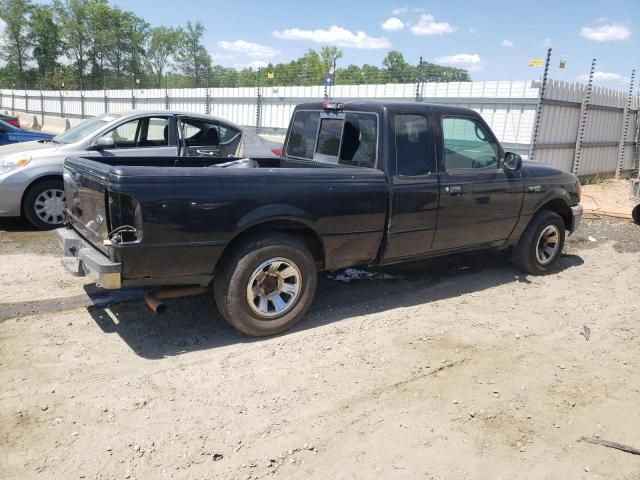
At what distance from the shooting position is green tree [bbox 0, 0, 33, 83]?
6962 cm

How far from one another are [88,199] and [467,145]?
12.0ft

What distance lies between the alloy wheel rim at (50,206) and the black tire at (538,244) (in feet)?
19.9

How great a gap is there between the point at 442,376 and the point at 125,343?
246cm

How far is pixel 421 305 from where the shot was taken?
5.30 metres

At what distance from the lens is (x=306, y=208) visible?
4285 mm

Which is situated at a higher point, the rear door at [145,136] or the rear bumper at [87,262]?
the rear door at [145,136]

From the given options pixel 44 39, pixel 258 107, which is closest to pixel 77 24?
pixel 44 39

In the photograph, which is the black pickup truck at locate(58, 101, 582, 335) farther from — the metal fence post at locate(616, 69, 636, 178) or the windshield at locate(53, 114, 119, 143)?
the metal fence post at locate(616, 69, 636, 178)

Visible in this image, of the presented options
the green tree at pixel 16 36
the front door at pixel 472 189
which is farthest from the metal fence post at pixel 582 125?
the green tree at pixel 16 36

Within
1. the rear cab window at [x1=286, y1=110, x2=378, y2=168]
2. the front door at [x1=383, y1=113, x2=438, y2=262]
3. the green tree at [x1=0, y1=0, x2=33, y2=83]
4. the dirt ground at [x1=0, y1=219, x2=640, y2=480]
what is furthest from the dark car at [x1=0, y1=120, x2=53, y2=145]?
the green tree at [x1=0, y1=0, x2=33, y2=83]

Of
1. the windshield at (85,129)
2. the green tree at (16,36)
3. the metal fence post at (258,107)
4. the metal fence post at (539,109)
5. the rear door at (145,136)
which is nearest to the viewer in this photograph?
the rear door at (145,136)

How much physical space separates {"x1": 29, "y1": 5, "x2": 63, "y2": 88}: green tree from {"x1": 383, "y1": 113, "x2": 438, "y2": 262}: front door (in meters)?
78.3

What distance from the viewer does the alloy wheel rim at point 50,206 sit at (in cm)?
722

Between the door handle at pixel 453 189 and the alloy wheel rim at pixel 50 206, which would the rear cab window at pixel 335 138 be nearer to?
the door handle at pixel 453 189
